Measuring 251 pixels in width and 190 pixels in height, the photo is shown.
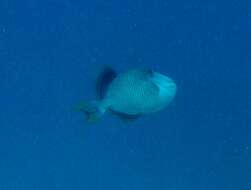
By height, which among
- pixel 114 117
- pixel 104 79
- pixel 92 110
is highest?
pixel 114 117

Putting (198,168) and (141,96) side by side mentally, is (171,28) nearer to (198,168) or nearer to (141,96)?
(198,168)

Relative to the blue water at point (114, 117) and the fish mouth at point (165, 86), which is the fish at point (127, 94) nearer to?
the fish mouth at point (165, 86)

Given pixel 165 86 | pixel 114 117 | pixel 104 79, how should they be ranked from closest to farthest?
pixel 165 86, pixel 104 79, pixel 114 117

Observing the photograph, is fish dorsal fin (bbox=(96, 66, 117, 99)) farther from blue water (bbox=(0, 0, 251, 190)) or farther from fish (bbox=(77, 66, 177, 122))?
blue water (bbox=(0, 0, 251, 190))

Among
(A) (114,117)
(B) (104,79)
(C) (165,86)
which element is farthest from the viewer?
(A) (114,117)

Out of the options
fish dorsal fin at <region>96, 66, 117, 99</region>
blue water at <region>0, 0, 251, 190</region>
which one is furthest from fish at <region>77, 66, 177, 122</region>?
blue water at <region>0, 0, 251, 190</region>

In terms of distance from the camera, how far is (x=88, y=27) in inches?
288

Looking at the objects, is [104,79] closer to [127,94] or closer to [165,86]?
[127,94]

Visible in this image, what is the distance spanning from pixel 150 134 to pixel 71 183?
1.49 m

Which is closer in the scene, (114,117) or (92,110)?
(92,110)

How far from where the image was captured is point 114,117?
24.4 feet

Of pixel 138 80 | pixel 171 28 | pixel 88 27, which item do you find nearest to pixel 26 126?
pixel 88 27

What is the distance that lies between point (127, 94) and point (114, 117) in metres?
4.38

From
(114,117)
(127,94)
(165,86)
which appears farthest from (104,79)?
(114,117)
